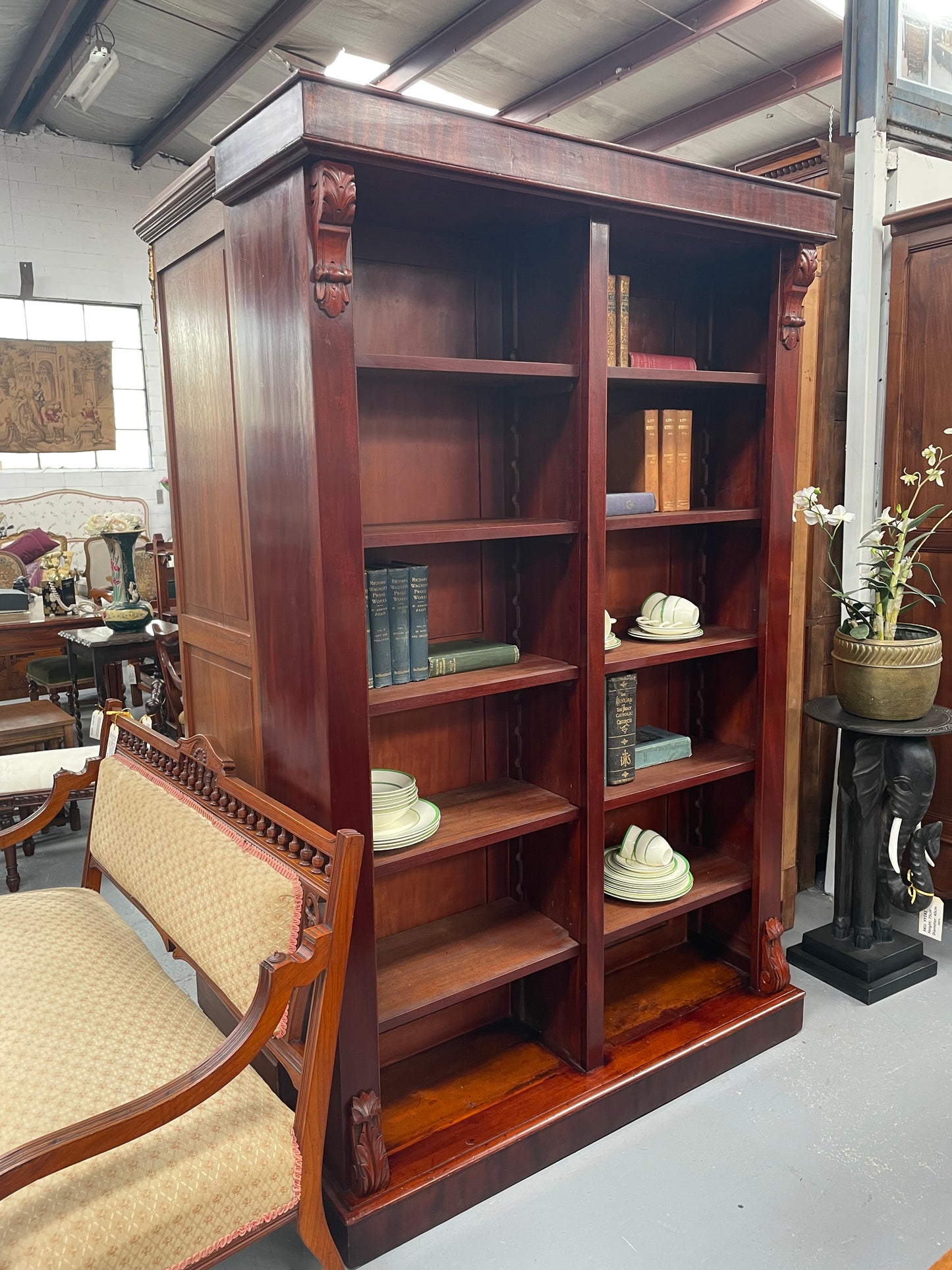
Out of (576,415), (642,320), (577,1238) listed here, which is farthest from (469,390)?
(577,1238)

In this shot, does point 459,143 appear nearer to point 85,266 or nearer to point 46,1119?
point 46,1119

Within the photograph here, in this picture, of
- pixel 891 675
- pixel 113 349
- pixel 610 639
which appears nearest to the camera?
pixel 610 639

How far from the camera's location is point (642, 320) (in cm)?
251

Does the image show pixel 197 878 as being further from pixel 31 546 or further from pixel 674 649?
pixel 31 546

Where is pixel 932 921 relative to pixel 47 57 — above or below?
below

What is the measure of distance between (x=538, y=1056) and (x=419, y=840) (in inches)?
29.8

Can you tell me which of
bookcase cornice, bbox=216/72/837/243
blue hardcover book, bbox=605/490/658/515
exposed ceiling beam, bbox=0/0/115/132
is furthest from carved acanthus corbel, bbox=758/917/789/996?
exposed ceiling beam, bbox=0/0/115/132

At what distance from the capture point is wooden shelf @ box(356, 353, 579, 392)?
1.74 m

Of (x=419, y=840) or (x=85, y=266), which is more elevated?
(x=85, y=266)

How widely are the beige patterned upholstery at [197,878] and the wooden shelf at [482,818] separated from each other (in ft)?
0.97

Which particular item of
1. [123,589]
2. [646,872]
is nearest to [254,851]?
[646,872]

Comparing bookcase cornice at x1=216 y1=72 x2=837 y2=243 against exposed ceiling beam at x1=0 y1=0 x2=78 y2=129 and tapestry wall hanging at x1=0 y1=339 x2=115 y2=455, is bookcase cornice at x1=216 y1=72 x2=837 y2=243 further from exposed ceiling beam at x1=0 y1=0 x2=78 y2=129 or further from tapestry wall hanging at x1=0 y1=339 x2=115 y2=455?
tapestry wall hanging at x1=0 y1=339 x2=115 y2=455

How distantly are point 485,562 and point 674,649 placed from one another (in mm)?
523

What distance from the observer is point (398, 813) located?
199 cm
